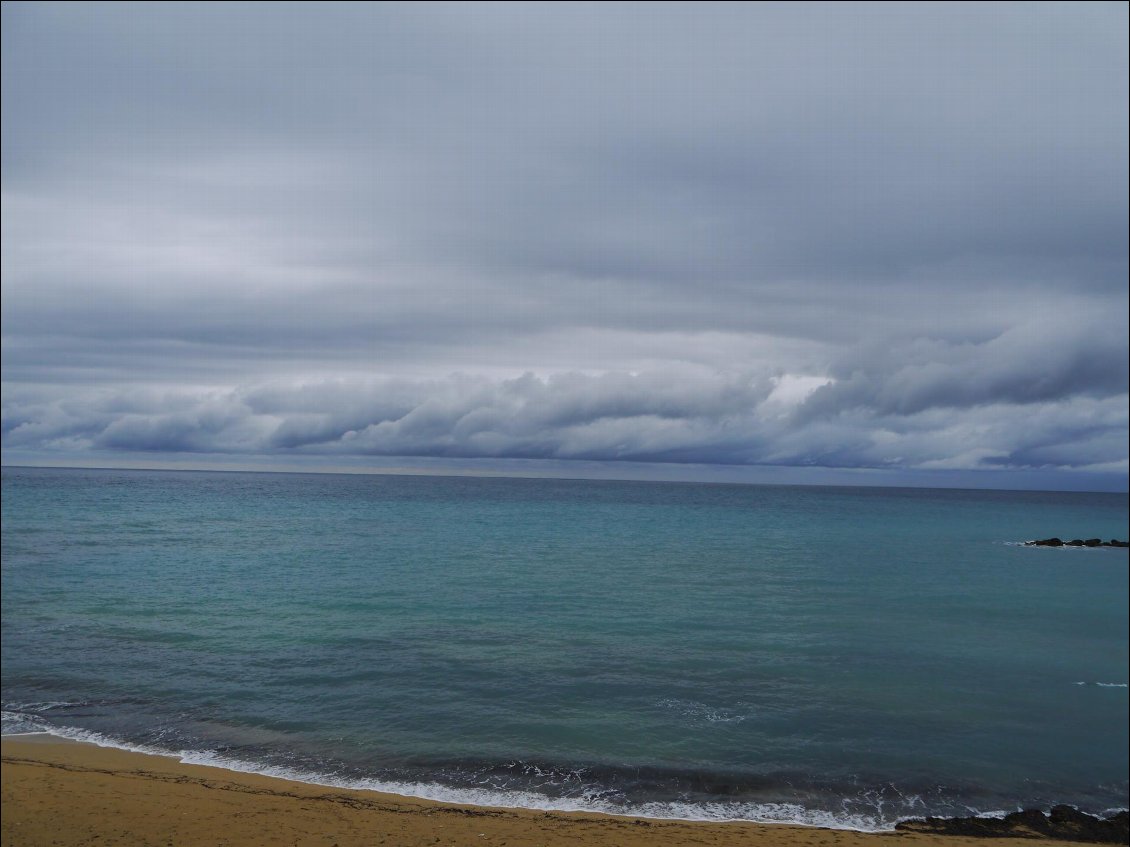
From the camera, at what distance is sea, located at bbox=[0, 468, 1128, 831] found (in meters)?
15.3

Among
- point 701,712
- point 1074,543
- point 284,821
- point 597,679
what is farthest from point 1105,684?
point 1074,543

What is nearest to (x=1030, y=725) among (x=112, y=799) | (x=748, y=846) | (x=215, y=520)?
(x=748, y=846)

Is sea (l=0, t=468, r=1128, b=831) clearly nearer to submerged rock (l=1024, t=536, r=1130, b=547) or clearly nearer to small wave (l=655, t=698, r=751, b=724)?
small wave (l=655, t=698, r=751, b=724)

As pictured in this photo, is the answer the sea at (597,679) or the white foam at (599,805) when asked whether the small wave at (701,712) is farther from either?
the white foam at (599,805)

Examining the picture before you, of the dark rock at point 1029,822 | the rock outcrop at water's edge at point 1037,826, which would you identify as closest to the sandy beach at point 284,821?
the rock outcrop at water's edge at point 1037,826

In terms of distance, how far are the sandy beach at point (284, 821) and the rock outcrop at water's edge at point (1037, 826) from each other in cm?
43

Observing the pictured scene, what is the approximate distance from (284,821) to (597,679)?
411 inches

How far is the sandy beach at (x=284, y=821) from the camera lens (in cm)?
1208

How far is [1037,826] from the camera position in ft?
44.9

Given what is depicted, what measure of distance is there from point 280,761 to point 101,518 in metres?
75.0

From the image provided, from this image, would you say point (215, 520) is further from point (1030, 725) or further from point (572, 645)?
point (1030, 725)

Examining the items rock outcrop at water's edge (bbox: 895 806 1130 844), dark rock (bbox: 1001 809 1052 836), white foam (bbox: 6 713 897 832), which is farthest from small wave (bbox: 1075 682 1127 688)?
white foam (bbox: 6 713 897 832)

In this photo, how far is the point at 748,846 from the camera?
40.2ft

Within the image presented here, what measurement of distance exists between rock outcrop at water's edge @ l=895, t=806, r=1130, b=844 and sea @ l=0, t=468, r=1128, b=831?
491mm
